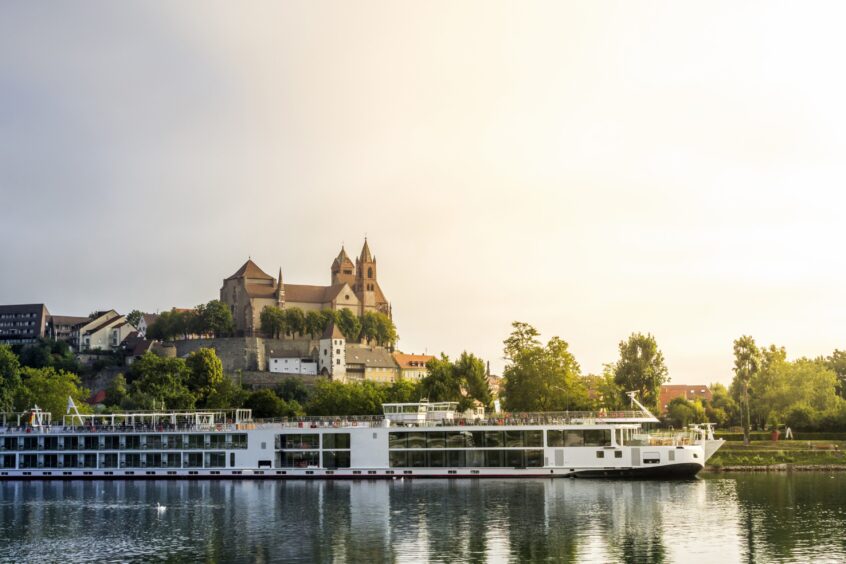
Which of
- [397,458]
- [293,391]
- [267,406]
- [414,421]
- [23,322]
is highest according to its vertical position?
[23,322]

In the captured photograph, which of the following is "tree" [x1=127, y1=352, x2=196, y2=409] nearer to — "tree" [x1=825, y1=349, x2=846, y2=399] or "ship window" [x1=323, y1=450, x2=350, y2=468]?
"ship window" [x1=323, y1=450, x2=350, y2=468]

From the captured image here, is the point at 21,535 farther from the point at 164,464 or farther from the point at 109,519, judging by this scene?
the point at 164,464

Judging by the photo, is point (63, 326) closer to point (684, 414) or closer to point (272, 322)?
point (272, 322)

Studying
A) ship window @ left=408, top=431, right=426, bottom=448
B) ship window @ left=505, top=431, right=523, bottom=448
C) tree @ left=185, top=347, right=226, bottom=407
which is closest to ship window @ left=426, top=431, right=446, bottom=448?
ship window @ left=408, top=431, right=426, bottom=448

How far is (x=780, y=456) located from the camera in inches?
2896

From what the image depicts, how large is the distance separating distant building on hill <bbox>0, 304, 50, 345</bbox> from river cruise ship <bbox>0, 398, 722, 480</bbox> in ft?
395

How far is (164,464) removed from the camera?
73.4 metres

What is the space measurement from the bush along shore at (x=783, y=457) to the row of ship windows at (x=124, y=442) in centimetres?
3656

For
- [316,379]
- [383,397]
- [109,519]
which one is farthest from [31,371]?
[109,519]

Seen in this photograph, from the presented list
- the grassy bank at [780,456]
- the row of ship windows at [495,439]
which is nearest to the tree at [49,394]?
the row of ship windows at [495,439]

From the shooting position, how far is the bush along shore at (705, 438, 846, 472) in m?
71.5

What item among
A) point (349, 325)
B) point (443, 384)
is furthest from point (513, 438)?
point (349, 325)

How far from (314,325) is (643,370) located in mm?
96440

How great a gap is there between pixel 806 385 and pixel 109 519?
64403mm
